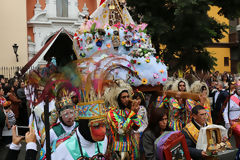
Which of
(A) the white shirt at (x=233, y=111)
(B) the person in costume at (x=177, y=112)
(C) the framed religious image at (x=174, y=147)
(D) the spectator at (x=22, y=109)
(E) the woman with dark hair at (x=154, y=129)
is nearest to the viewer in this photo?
(C) the framed religious image at (x=174, y=147)

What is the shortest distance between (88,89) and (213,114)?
784 cm

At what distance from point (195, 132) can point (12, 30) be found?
1936cm

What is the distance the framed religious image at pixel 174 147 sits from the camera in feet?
11.1

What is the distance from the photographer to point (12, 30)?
2161 cm

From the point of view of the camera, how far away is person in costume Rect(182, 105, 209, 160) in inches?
159

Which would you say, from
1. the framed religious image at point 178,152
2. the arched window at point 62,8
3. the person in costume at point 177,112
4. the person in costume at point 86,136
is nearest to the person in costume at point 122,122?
the framed religious image at point 178,152

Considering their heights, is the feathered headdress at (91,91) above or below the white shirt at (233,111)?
above

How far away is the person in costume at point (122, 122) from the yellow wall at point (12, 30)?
17.4 metres

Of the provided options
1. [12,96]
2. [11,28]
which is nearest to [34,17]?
[11,28]

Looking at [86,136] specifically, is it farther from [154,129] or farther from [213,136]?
[213,136]

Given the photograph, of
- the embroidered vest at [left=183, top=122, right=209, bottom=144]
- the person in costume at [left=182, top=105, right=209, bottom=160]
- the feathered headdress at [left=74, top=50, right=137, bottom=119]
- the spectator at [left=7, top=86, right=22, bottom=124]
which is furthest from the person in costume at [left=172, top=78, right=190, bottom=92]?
the spectator at [left=7, top=86, right=22, bottom=124]

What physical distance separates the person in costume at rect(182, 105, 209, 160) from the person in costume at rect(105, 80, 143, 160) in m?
0.77

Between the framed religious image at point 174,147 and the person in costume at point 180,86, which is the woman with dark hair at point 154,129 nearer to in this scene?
the framed religious image at point 174,147

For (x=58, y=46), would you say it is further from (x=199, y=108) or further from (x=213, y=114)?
(x=199, y=108)
